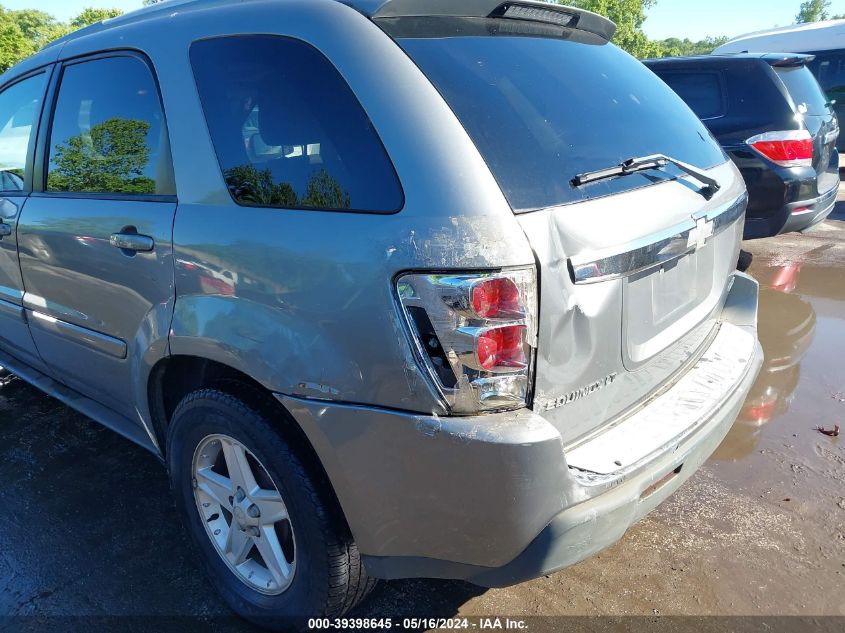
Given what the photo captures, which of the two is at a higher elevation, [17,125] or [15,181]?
[17,125]

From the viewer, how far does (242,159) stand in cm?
195

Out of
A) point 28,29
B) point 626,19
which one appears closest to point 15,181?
Result: point 626,19

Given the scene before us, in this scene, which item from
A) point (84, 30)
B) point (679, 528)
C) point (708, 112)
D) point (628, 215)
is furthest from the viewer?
point (708, 112)

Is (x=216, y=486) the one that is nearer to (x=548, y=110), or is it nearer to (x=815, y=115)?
(x=548, y=110)

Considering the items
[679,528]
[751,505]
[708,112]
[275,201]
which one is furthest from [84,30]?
[708,112]

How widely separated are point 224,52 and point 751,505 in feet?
8.63

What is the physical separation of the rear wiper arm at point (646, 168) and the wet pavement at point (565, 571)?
133cm

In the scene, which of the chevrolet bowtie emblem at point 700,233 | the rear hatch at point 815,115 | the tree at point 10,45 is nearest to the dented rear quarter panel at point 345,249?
the chevrolet bowtie emblem at point 700,233

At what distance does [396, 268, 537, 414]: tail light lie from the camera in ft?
4.98

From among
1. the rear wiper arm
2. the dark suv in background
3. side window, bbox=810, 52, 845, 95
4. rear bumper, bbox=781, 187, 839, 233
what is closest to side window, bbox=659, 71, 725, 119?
the dark suv in background

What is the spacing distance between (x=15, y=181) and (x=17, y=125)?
269 millimetres

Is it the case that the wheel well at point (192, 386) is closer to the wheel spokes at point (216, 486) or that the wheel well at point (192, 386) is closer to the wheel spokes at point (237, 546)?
the wheel spokes at point (216, 486)

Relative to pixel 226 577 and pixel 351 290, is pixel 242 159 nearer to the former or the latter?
pixel 351 290

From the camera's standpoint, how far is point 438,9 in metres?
1.83
